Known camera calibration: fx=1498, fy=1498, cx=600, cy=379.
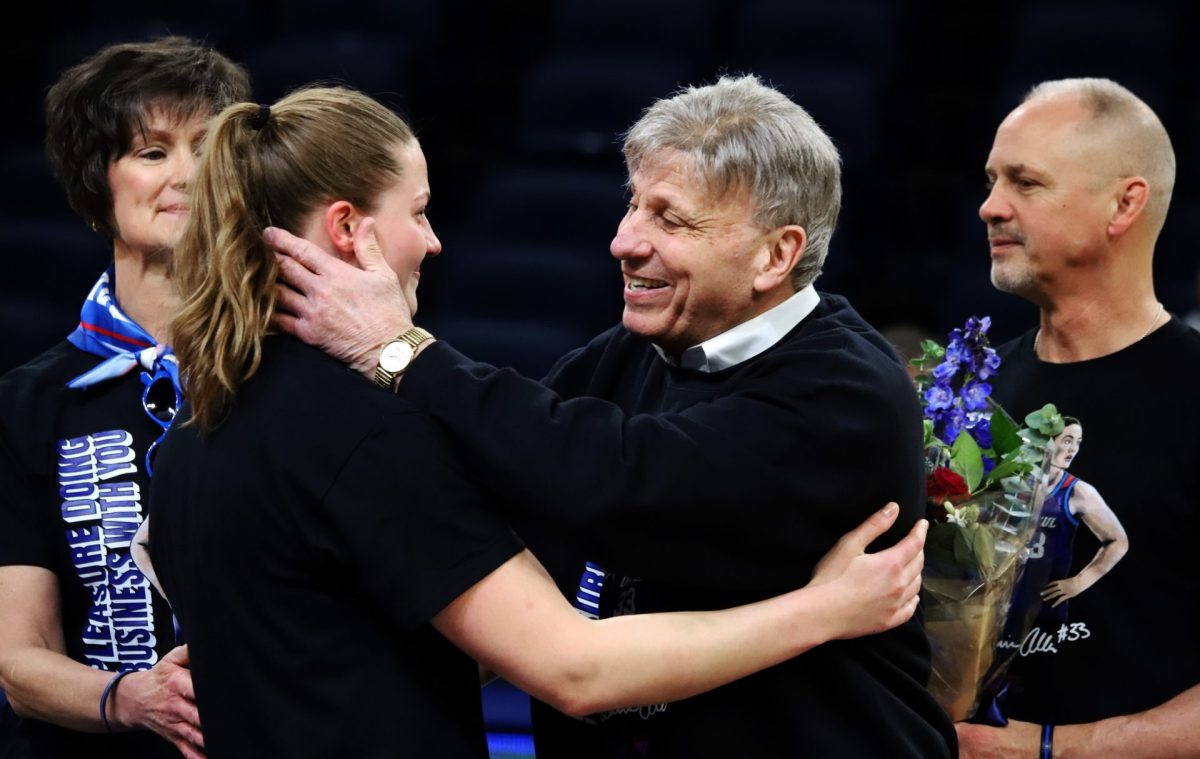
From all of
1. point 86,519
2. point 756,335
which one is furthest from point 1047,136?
point 86,519

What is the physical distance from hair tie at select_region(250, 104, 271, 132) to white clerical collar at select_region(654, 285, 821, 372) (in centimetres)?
66

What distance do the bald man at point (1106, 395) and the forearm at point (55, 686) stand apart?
135 cm

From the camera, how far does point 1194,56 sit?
17.9ft

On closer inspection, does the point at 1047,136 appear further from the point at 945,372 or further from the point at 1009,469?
the point at 1009,469

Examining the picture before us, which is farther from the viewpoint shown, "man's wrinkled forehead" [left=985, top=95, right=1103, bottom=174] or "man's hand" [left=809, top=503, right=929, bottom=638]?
"man's wrinkled forehead" [left=985, top=95, right=1103, bottom=174]

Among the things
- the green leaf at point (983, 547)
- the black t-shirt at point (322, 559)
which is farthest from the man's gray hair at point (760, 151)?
the black t-shirt at point (322, 559)

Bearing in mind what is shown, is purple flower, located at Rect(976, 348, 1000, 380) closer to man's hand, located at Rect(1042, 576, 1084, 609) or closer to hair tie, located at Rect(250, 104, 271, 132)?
man's hand, located at Rect(1042, 576, 1084, 609)

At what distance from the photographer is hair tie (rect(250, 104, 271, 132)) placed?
6.16 ft

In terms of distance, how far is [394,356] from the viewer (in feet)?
6.05

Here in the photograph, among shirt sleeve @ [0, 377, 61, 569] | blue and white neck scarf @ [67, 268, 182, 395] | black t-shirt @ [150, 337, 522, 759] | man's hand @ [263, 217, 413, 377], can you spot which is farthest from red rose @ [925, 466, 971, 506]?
shirt sleeve @ [0, 377, 61, 569]

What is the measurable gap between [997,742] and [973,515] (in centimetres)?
47

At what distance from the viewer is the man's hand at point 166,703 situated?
6.63 feet

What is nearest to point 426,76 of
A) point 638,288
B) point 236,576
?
point 638,288

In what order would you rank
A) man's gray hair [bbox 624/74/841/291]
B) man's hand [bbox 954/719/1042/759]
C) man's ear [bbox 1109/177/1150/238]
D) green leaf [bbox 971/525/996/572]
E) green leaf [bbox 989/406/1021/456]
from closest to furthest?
man's gray hair [bbox 624/74/841/291]
green leaf [bbox 971/525/996/572]
green leaf [bbox 989/406/1021/456]
man's hand [bbox 954/719/1042/759]
man's ear [bbox 1109/177/1150/238]
